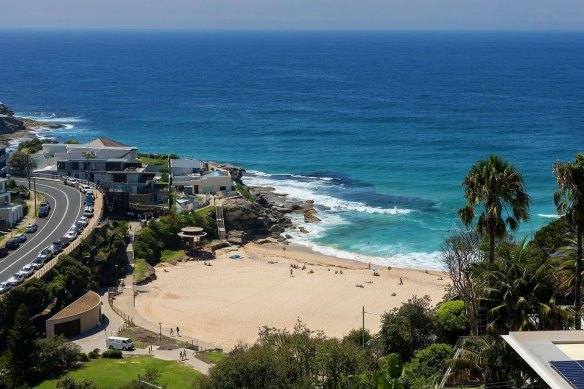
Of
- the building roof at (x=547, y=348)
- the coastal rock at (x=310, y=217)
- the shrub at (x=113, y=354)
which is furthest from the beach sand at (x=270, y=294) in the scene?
the building roof at (x=547, y=348)

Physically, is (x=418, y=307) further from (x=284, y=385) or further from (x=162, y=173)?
(x=162, y=173)

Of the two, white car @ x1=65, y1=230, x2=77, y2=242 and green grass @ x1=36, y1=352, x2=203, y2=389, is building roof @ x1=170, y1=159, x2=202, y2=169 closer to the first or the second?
white car @ x1=65, y1=230, x2=77, y2=242

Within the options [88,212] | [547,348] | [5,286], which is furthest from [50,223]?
[547,348]

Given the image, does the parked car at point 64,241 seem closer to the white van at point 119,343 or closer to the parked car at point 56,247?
the parked car at point 56,247

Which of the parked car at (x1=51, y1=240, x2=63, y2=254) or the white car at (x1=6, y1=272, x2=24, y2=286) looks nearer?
the white car at (x1=6, y1=272, x2=24, y2=286)

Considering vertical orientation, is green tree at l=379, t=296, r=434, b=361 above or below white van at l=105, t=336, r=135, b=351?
above

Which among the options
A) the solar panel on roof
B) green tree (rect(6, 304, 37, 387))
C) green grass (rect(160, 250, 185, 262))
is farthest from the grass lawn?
green grass (rect(160, 250, 185, 262))

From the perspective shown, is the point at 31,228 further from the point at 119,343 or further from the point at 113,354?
the point at 113,354
